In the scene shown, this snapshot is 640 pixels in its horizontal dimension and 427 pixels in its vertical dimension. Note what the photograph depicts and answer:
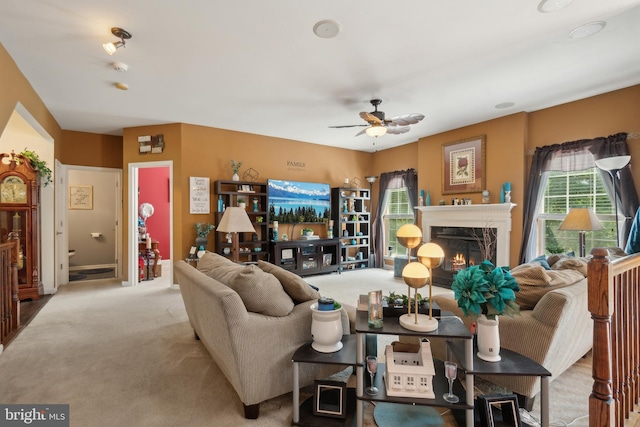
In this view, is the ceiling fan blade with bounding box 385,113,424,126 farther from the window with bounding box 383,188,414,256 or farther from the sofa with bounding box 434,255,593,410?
the window with bounding box 383,188,414,256

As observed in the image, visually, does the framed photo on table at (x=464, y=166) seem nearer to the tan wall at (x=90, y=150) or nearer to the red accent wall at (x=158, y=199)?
the tan wall at (x=90, y=150)

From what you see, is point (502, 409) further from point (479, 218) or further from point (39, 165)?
point (39, 165)

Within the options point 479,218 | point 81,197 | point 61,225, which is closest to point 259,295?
point 479,218

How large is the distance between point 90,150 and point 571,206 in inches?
318

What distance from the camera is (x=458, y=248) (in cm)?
540

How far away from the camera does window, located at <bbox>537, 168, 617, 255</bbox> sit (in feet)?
13.1

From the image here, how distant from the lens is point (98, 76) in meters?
3.47

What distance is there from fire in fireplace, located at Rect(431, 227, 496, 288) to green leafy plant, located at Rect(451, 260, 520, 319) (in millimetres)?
3625

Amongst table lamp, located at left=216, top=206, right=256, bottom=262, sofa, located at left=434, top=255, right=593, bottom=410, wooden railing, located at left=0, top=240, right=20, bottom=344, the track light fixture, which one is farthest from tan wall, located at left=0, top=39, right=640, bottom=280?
sofa, located at left=434, top=255, right=593, bottom=410

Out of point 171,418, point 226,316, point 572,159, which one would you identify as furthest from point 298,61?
point 572,159

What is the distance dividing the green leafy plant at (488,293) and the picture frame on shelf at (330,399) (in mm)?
871

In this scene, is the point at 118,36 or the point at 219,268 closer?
the point at 219,268

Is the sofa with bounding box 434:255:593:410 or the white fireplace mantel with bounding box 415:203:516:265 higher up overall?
the white fireplace mantel with bounding box 415:203:516:265

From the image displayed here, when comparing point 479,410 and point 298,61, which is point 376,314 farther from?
point 298,61
